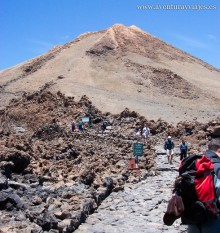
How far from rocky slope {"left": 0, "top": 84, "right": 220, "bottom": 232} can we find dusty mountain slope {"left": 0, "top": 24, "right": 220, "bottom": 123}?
3.40 meters

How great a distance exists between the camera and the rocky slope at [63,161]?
952 centimetres

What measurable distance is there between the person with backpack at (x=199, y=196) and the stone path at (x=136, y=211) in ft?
15.8

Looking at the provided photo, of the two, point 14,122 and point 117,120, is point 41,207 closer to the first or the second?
point 117,120

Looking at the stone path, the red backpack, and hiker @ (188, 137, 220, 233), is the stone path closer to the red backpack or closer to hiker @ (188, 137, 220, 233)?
hiker @ (188, 137, 220, 233)

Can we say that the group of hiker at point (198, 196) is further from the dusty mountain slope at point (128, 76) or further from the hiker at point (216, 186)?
the dusty mountain slope at point (128, 76)

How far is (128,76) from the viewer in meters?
49.2

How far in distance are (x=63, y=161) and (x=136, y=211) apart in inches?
325

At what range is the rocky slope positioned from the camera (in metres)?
9.52

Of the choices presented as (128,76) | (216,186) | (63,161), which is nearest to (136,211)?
(216,186)

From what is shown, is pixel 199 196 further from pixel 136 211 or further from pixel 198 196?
pixel 136 211

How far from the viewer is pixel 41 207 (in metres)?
9.97

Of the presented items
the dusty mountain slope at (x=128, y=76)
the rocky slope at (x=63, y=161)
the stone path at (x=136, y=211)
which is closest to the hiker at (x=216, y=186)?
the rocky slope at (x=63, y=161)

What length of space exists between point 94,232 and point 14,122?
28.2m

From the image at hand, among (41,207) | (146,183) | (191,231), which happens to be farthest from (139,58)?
(191,231)
